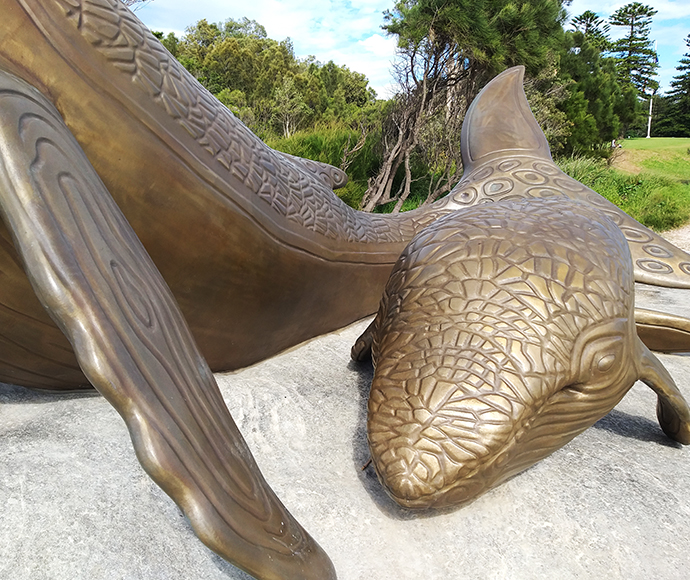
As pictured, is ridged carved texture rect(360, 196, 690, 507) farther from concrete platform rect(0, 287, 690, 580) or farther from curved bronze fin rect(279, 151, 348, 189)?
curved bronze fin rect(279, 151, 348, 189)

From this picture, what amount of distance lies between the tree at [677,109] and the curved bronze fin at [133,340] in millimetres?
32904

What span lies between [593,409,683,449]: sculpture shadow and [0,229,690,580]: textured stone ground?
2cm

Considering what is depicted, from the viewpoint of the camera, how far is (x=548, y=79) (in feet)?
32.8

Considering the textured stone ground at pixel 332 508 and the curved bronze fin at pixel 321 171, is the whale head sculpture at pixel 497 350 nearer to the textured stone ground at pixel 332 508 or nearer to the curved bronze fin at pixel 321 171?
the textured stone ground at pixel 332 508

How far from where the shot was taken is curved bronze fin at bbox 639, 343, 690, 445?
1215 millimetres

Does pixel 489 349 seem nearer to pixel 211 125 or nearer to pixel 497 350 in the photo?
pixel 497 350

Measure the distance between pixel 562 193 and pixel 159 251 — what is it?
156 cm

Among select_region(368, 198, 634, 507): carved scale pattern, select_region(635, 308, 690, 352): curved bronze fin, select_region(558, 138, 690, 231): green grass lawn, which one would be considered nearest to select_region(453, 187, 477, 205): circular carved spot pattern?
select_region(635, 308, 690, 352): curved bronze fin

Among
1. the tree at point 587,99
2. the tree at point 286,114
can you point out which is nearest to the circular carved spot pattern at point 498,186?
the tree at point 286,114

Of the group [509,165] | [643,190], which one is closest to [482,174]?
[509,165]

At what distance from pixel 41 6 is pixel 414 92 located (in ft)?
19.4

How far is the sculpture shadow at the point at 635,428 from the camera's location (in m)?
1.42

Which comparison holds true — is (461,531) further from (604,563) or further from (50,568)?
(50,568)

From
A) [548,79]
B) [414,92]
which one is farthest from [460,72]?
[548,79]
